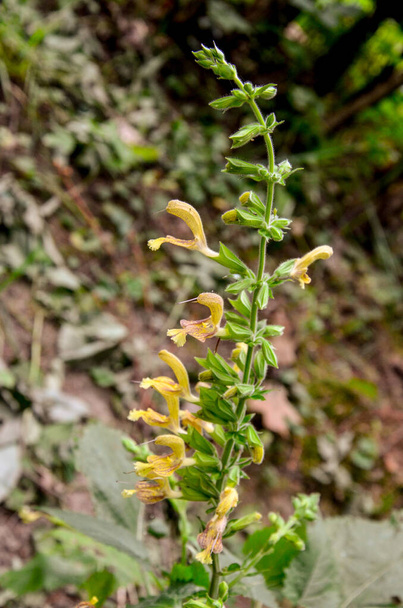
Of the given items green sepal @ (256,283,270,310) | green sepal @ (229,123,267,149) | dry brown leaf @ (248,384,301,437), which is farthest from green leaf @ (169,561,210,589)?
dry brown leaf @ (248,384,301,437)

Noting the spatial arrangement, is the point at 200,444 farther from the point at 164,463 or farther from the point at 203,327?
the point at 203,327

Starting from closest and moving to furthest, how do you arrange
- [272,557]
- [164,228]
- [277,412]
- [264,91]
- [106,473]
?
[264,91] < [272,557] < [106,473] < [277,412] < [164,228]

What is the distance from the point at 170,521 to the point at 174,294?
47.5 inches

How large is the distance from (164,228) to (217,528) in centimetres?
203

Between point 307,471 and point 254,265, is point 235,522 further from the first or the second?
point 254,265

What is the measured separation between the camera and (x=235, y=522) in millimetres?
801

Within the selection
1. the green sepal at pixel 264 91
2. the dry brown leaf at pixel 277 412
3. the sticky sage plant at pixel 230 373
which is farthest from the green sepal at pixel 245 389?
the dry brown leaf at pixel 277 412

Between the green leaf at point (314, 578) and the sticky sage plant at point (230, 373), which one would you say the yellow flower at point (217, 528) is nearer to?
the sticky sage plant at point (230, 373)

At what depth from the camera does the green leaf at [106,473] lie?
1030 millimetres

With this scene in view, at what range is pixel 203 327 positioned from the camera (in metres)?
0.79

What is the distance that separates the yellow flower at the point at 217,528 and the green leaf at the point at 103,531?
201mm

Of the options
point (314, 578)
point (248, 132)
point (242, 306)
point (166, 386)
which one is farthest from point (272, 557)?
point (248, 132)

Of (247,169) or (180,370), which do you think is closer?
(247,169)

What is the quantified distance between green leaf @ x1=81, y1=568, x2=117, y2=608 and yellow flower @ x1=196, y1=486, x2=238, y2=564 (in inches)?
14.5
